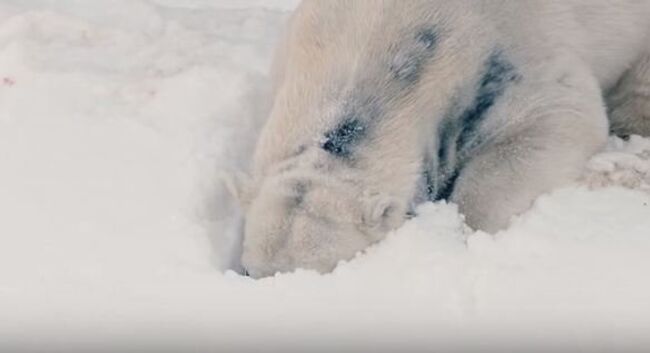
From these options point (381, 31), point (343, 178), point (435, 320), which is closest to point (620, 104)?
point (381, 31)

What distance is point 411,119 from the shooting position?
14.6 feet

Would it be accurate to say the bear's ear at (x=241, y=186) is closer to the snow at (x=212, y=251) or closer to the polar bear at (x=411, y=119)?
the polar bear at (x=411, y=119)

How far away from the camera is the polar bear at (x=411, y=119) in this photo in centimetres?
421

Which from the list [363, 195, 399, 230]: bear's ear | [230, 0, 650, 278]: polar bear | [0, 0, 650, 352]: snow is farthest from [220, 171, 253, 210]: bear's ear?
[363, 195, 399, 230]: bear's ear

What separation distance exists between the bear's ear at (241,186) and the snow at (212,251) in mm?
149

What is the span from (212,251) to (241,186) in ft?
0.92

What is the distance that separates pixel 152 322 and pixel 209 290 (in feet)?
0.85

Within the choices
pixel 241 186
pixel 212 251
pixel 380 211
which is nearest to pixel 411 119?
pixel 380 211

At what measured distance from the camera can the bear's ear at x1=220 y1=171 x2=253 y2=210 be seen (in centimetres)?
444

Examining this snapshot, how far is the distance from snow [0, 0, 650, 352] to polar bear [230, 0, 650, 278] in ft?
0.39

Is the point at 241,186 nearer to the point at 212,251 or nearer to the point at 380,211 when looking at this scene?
the point at 212,251

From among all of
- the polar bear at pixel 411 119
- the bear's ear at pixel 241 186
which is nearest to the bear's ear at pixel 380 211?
the polar bear at pixel 411 119

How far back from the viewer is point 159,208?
449 cm

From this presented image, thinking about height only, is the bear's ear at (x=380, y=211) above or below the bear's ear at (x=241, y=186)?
above
